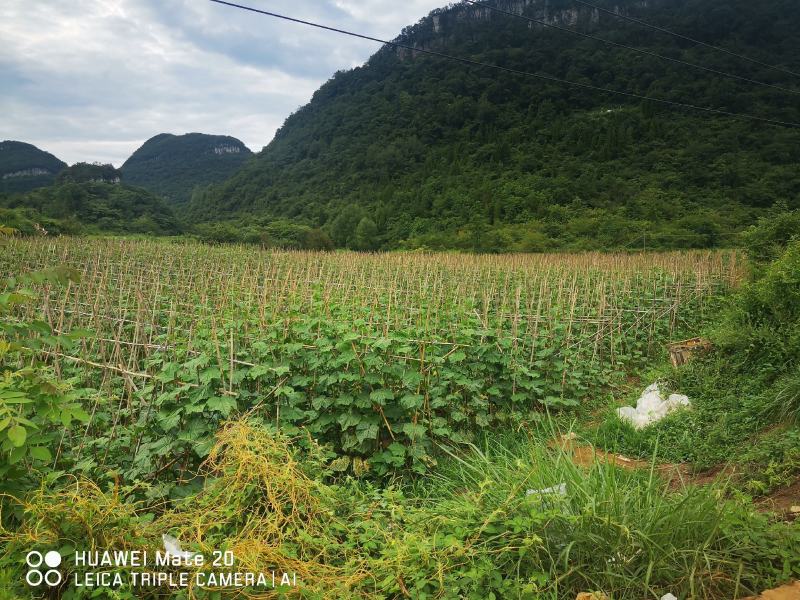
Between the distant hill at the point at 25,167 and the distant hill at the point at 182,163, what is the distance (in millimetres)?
13036

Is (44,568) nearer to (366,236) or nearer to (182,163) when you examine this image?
(366,236)

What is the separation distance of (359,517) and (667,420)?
3350 mm

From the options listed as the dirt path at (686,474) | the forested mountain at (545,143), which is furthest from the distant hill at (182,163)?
the dirt path at (686,474)

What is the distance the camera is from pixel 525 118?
202 feet

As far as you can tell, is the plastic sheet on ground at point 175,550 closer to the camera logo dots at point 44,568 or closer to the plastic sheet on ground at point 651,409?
the camera logo dots at point 44,568

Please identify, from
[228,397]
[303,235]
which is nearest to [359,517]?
[228,397]

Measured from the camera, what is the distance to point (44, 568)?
77.2 inches

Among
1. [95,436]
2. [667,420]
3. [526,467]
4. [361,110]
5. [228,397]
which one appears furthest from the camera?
[361,110]

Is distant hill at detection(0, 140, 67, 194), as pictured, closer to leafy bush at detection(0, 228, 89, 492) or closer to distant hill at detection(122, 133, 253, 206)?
distant hill at detection(122, 133, 253, 206)

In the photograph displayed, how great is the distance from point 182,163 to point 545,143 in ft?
235

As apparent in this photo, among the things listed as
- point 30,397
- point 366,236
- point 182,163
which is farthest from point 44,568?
point 182,163

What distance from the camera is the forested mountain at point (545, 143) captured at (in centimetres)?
3794

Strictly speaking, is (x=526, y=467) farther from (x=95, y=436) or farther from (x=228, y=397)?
(x=95, y=436)

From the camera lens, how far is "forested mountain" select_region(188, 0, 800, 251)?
3794cm
